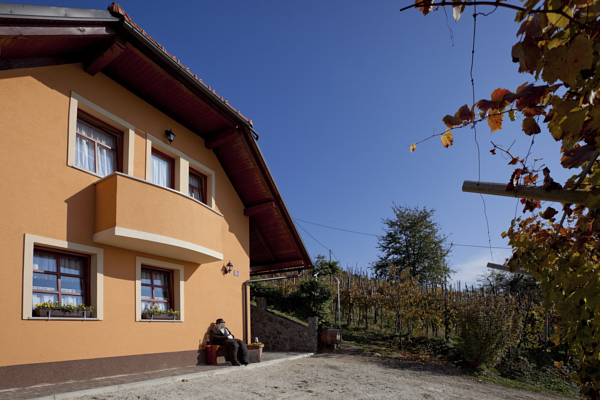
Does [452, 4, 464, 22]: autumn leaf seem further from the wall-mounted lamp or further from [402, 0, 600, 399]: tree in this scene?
the wall-mounted lamp

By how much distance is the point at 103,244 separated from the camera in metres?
10.2

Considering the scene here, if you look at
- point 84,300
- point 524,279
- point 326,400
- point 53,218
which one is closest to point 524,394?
point 326,400

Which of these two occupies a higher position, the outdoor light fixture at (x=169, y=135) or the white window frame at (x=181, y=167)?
the outdoor light fixture at (x=169, y=135)

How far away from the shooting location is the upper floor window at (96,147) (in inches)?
404

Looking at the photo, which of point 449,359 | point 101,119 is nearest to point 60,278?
point 101,119

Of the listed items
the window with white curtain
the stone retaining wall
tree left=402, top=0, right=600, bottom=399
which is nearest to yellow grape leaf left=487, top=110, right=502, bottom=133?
tree left=402, top=0, right=600, bottom=399

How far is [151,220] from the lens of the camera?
1051cm

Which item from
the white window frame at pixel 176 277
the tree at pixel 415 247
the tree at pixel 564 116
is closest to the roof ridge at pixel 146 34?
the white window frame at pixel 176 277

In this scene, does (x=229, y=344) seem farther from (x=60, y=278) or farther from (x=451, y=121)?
(x=451, y=121)

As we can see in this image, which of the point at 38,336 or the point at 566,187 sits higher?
the point at 566,187

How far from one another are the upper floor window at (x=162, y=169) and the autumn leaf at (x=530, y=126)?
1060 centimetres

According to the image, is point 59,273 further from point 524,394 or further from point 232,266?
point 524,394

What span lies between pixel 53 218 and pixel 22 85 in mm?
2292

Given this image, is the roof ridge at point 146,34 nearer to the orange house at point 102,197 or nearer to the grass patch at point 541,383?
the orange house at point 102,197
